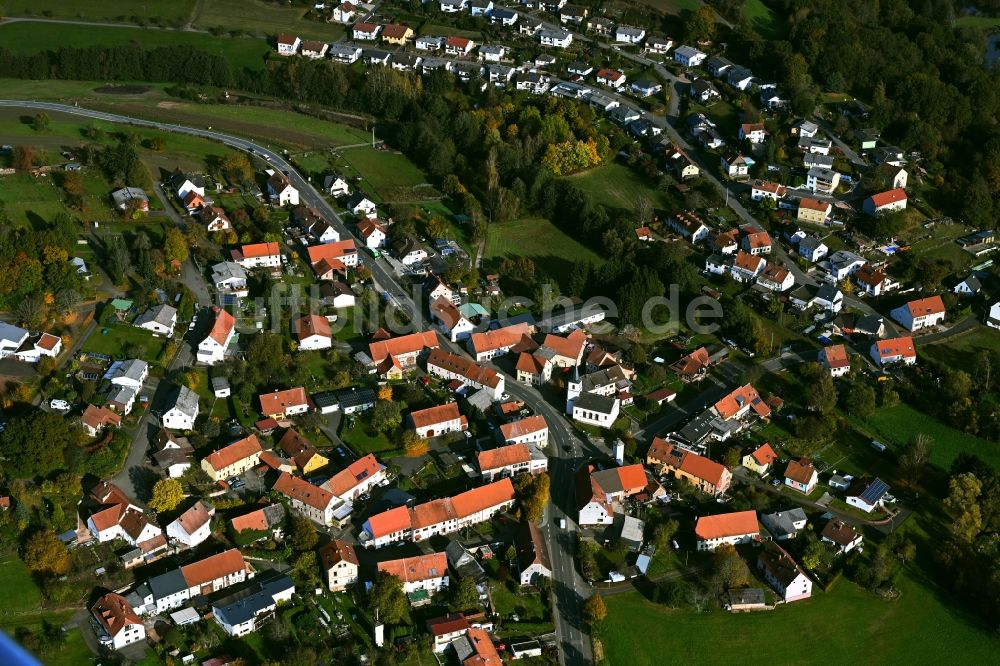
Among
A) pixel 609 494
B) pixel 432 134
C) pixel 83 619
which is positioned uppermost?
pixel 432 134

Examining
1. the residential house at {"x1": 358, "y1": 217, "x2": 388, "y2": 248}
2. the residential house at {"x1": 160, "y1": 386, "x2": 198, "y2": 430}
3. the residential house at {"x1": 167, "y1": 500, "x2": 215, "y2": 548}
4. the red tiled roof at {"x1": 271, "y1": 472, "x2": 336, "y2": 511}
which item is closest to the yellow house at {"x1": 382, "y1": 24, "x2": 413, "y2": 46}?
the residential house at {"x1": 358, "y1": 217, "x2": 388, "y2": 248}

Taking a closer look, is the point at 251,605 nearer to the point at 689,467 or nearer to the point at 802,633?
the point at 689,467

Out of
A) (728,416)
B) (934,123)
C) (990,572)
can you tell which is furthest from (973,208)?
(990,572)

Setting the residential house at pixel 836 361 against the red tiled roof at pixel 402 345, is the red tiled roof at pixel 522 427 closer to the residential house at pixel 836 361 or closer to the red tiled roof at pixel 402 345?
the red tiled roof at pixel 402 345

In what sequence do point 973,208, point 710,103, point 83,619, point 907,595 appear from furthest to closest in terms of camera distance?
point 710,103, point 973,208, point 907,595, point 83,619

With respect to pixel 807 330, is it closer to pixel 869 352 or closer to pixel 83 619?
pixel 869 352

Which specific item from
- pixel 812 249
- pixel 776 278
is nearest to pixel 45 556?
pixel 776 278

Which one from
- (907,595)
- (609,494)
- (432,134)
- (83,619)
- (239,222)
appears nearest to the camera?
(83,619)

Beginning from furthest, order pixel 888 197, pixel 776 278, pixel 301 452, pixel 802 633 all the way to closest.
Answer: pixel 888 197 < pixel 776 278 < pixel 301 452 < pixel 802 633
